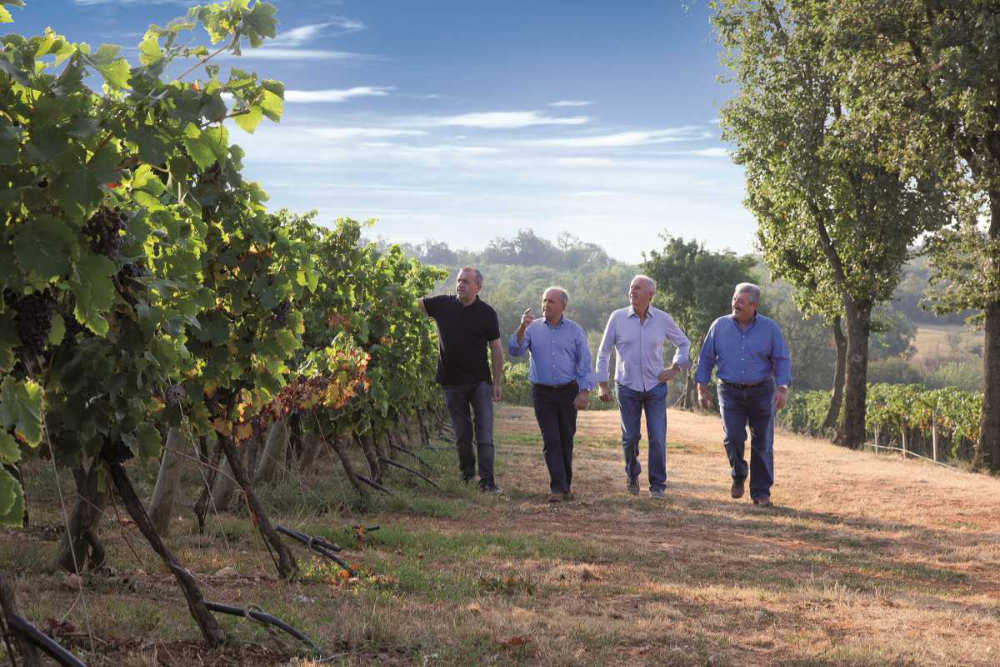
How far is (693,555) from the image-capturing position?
7.10 meters

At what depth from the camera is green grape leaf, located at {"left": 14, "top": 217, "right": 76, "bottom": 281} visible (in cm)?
236

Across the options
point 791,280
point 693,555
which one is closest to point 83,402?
point 693,555

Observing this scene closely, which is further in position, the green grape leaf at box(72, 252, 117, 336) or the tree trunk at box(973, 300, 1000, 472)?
the tree trunk at box(973, 300, 1000, 472)

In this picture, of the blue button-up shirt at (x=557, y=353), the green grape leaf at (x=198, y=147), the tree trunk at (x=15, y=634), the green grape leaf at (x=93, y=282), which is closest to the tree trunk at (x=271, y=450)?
the blue button-up shirt at (x=557, y=353)

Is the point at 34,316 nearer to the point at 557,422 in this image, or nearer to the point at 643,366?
the point at 557,422

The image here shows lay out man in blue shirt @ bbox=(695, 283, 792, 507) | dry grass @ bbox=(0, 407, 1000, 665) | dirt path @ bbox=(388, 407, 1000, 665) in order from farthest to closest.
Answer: man in blue shirt @ bbox=(695, 283, 792, 507)
dirt path @ bbox=(388, 407, 1000, 665)
dry grass @ bbox=(0, 407, 1000, 665)

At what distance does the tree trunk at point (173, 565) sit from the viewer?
12.8 feet

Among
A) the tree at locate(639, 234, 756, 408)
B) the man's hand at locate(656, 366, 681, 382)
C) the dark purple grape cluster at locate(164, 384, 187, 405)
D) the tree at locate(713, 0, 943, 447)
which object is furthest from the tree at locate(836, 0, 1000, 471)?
the tree at locate(639, 234, 756, 408)

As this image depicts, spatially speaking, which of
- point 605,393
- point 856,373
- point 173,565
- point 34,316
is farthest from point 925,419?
point 34,316

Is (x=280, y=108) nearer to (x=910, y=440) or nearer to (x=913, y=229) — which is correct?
(x=913, y=229)

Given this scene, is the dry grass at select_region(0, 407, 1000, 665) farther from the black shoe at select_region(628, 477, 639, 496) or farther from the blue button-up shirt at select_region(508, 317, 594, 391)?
the blue button-up shirt at select_region(508, 317, 594, 391)

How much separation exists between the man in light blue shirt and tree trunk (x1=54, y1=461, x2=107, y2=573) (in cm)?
557

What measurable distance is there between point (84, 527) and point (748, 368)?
6587 millimetres

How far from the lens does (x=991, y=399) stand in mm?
16953
